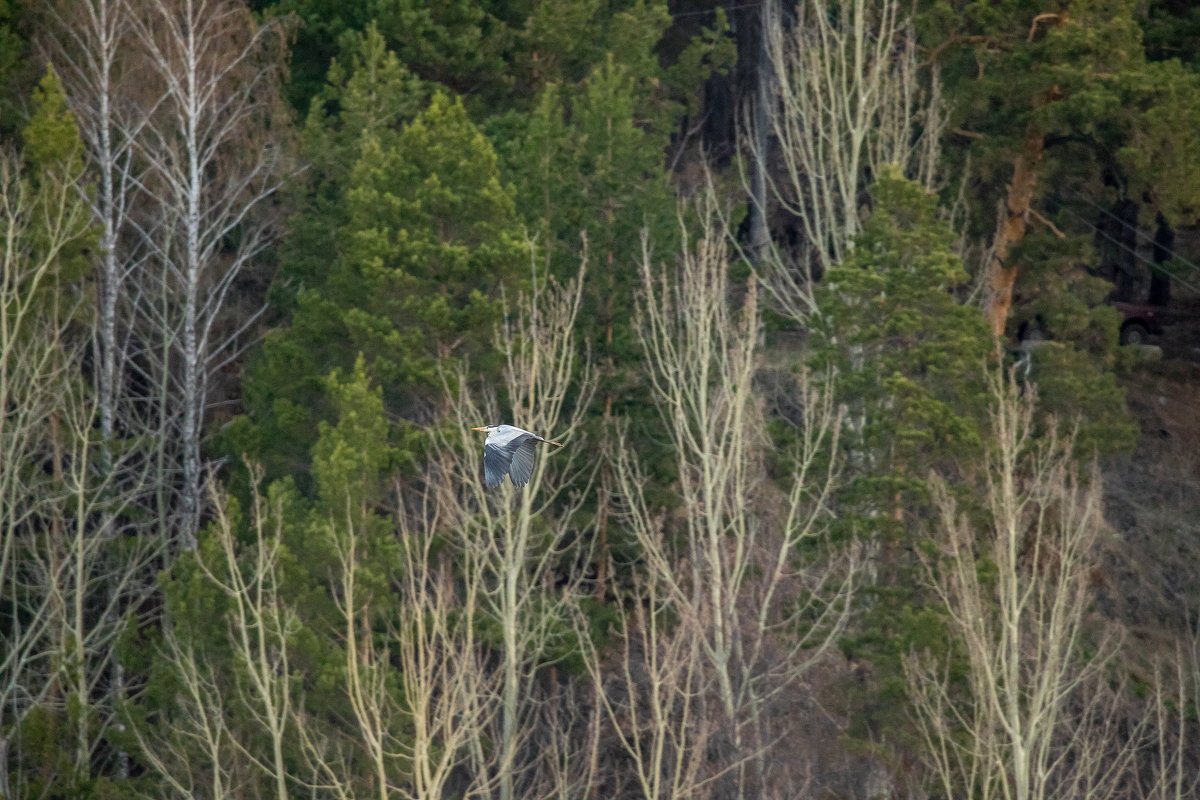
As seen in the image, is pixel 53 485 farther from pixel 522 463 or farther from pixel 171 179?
pixel 522 463

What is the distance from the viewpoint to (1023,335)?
2627 cm

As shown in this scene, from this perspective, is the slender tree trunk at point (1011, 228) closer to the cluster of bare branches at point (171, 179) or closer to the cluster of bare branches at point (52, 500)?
the cluster of bare branches at point (171, 179)

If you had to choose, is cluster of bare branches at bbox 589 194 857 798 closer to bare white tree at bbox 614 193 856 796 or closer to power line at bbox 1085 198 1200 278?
bare white tree at bbox 614 193 856 796

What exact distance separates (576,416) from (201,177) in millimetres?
9033

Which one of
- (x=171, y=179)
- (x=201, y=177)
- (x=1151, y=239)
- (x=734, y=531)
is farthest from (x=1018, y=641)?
(x=201, y=177)

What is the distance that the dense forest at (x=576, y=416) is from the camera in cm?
1850

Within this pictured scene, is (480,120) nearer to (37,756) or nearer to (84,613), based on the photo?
(84,613)

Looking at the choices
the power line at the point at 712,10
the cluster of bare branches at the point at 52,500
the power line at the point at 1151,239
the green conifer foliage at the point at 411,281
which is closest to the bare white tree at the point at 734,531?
the green conifer foliage at the point at 411,281

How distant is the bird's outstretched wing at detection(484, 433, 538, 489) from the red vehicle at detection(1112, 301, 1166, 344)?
18.8m

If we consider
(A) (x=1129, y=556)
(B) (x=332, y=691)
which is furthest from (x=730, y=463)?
(A) (x=1129, y=556)

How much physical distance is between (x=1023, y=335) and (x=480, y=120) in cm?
836

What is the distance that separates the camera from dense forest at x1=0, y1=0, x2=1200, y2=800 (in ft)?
60.7

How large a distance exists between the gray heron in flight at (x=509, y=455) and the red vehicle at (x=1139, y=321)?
1867 cm

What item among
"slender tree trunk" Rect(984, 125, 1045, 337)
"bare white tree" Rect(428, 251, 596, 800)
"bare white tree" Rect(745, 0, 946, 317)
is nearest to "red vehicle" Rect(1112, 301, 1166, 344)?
"slender tree trunk" Rect(984, 125, 1045, 337)
